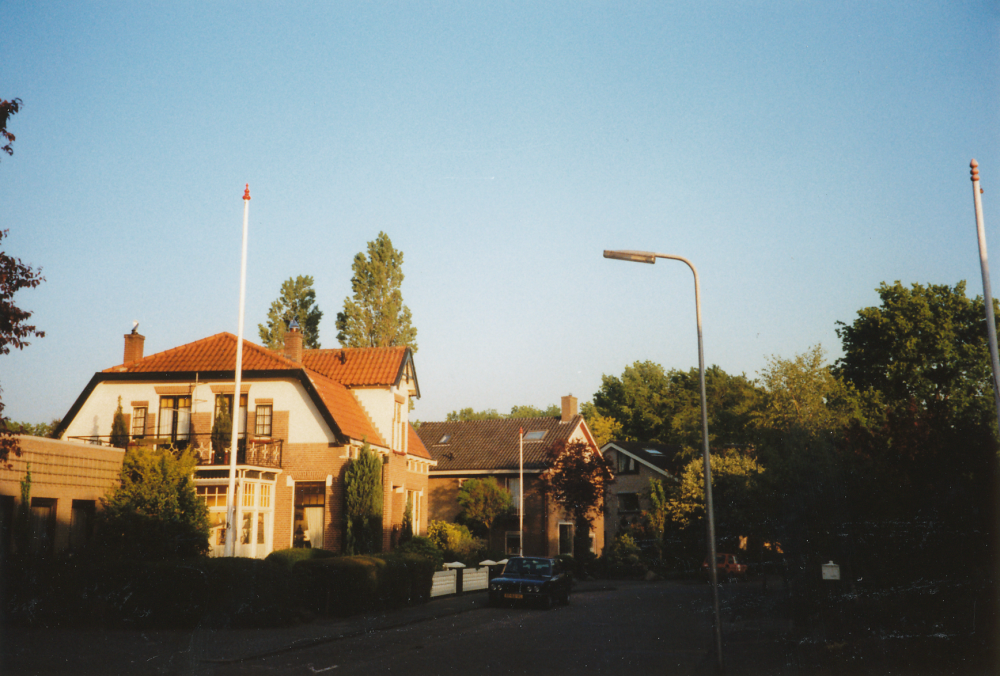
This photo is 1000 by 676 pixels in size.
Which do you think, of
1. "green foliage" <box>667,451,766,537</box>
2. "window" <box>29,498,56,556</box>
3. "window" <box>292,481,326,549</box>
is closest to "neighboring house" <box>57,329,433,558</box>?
"window" <box>292,481,326,549</box>

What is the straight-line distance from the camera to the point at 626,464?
53312 mm

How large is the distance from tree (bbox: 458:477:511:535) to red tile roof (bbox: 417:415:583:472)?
3.27 meters

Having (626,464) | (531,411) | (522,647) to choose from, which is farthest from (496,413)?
(522,647)

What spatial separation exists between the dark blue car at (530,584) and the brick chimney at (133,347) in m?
16.3

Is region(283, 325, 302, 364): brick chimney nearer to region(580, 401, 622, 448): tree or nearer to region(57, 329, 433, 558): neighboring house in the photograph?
region(57, 329, 433, 558): neighboring house

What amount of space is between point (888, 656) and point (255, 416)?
23.1 metres

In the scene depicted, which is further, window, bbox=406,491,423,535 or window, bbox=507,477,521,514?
window, bbox=507,477,521,514

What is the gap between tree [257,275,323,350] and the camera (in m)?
53.1

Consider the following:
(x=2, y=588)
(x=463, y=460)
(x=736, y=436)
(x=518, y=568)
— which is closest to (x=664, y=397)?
(x=736, y=436)

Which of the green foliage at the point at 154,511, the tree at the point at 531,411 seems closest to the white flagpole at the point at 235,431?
the green foliage at the point at 154,511

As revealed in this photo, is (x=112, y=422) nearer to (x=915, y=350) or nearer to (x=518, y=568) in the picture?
(x=518, y=568)

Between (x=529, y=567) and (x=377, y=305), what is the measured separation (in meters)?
26.2

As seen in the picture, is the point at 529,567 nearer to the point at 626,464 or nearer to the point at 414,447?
the point at 414,447

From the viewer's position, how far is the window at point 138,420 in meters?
29.5
